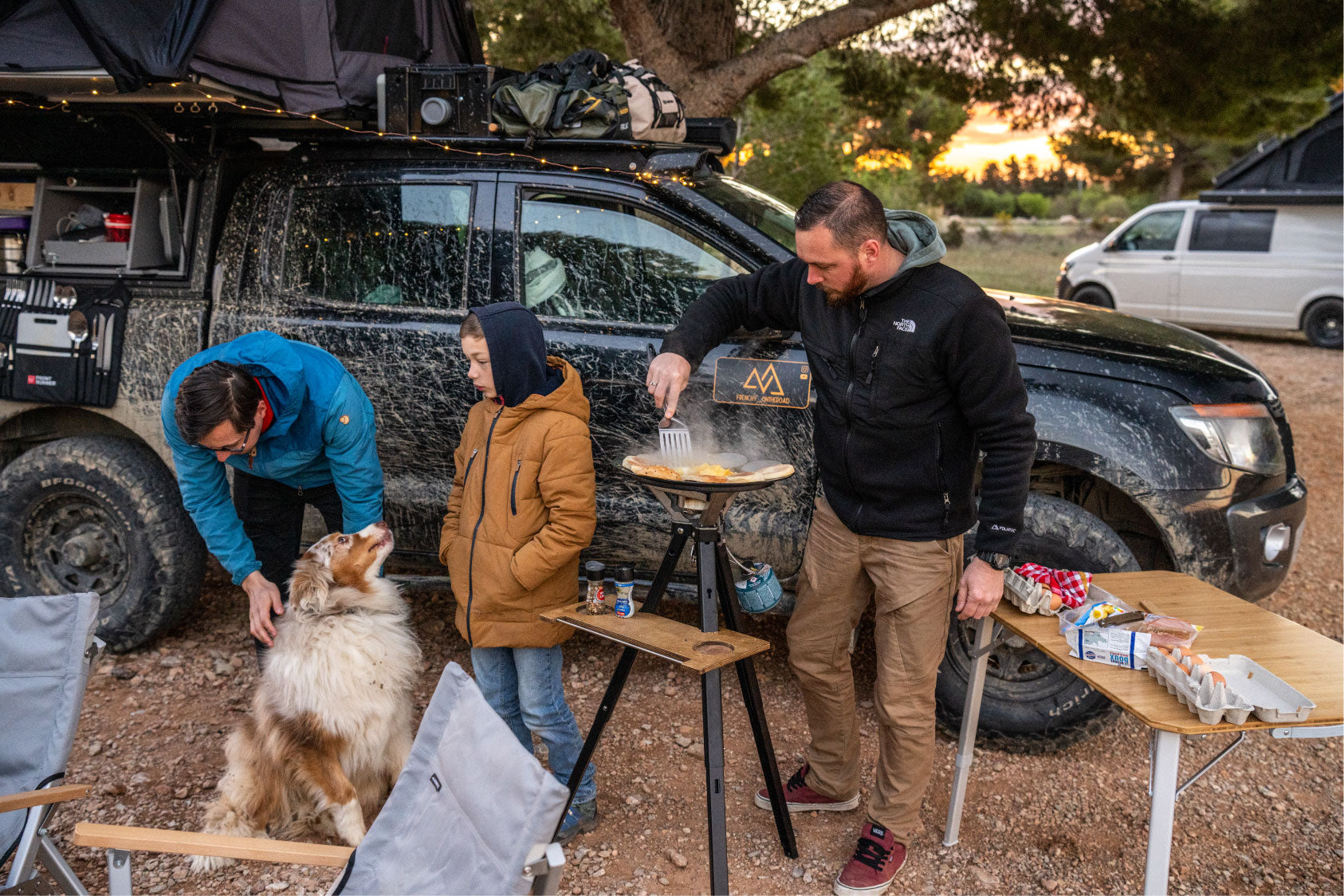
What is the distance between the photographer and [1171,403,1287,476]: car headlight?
3.60 metres

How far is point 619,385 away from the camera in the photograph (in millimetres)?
3803

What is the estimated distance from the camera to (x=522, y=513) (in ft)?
9.72

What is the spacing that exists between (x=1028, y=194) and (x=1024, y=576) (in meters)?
52.2

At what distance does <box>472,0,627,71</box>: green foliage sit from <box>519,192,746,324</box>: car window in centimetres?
447

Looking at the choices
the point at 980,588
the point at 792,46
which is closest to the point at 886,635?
the point at 980,588

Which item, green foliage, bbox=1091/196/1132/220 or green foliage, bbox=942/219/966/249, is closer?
green foliage, bbox=942/219/966/249

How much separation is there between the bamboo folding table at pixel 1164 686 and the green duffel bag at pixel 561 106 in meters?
2.40

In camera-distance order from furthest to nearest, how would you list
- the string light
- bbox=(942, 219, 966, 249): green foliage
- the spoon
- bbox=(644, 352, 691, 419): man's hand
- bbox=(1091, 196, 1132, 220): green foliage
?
bbox=(1091, 196, 1132, 220): green foliage
bbox=(942, 219, 966, 249): green foliage
the spoon
the string light
bbox=(644, 352, 691, 419): man's hand

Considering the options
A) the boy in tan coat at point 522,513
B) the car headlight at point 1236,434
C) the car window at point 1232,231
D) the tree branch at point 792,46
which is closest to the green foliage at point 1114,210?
the car window at point 1232,231

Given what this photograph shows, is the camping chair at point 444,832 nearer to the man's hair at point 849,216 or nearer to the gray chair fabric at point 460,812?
the gray chair fabric at point 460,812

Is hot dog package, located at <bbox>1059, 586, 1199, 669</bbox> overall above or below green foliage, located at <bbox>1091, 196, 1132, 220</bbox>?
below

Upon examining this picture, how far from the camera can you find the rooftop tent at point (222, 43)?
3398mm

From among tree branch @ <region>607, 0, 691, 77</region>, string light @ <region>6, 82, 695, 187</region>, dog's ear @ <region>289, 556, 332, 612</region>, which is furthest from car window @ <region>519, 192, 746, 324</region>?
tree branch @ <region>607, 0, 691, 77</region>

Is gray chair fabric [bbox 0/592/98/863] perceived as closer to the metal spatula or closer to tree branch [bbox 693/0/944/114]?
the metal spatula
